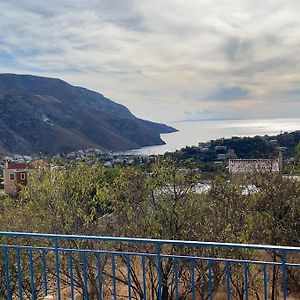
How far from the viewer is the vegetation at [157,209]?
35.4 feet

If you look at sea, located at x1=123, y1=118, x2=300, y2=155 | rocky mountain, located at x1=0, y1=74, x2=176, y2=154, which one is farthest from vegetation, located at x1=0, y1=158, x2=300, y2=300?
rocky mountain, located at x1=0, y1=74, x2=176, y2=154

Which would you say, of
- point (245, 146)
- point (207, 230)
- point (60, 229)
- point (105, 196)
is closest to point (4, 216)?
point (60, 229)

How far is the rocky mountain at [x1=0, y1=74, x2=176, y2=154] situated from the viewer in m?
91.4

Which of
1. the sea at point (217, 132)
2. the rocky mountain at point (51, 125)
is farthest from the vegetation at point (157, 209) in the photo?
the rocky mountain at point (51, 125)

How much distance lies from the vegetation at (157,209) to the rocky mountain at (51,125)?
246 feet

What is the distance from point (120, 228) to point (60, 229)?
1687 millimetres

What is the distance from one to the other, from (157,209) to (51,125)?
9548 cm

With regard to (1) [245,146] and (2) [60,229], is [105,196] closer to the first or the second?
(2) [60,229]

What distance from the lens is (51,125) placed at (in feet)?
338

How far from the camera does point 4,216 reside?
39.4ft

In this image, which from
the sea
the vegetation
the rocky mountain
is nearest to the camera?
the vegetation

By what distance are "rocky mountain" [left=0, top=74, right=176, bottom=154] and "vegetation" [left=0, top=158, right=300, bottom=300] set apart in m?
75.1

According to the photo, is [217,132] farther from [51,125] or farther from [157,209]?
[157,209]

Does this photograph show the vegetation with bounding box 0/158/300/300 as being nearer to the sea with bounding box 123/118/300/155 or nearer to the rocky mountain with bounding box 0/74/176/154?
the sea with bounding box 123/118/300/155
